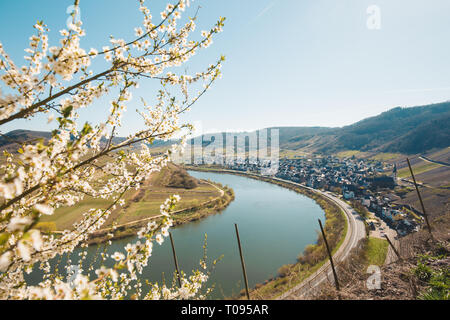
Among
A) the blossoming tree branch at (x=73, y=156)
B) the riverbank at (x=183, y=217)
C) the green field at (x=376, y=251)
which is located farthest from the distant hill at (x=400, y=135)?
the blossoming tree branch at (x=73, y=156)

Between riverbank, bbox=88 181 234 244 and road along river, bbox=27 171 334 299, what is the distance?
121cm

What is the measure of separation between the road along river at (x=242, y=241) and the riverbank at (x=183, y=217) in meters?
1.21

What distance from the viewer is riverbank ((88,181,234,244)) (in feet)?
94.4

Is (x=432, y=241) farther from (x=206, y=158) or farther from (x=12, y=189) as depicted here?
(x=206, y=158)

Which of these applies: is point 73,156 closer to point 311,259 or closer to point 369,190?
point 311,259

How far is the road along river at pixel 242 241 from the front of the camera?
21922mm

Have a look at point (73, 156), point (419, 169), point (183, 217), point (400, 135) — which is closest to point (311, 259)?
point (183, 217)

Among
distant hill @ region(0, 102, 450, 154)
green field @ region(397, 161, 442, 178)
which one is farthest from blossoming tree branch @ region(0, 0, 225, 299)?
green field @ region(397, 161, 442, 178)

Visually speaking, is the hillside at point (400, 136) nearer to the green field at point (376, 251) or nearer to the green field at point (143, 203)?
the green field at point (376, 251)

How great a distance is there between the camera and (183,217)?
39094 mm
